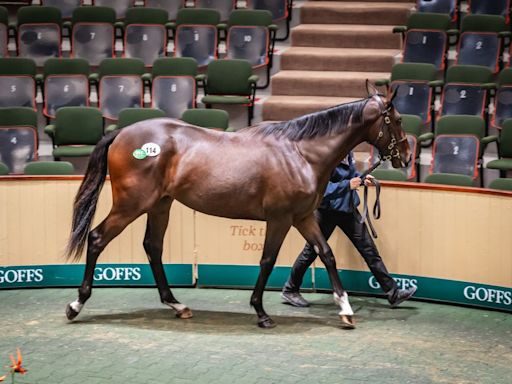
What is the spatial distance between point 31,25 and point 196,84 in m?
3.03

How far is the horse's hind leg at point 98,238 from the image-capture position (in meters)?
8.42

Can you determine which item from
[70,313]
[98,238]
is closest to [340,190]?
[98,238]

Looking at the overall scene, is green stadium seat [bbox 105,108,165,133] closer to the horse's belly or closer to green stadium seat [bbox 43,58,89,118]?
green stadium seat [bbox 43,58,89,118]

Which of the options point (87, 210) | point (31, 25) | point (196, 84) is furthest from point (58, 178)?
point (31, 25)

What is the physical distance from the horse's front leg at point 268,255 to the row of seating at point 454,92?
15.4 feet

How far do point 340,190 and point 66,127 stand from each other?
16.1ft

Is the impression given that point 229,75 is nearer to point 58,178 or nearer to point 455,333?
point 58,178

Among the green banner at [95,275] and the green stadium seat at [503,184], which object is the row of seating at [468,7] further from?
the green banner at [95,275]

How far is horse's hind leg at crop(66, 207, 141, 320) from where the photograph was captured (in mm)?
8422

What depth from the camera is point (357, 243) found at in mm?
8961

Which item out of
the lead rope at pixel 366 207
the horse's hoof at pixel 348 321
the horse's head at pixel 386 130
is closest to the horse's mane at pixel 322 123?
the horse's head at pixel 386 130

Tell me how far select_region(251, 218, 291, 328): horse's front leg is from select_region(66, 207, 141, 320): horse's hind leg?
118 cm

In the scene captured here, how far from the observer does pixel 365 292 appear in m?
9.45

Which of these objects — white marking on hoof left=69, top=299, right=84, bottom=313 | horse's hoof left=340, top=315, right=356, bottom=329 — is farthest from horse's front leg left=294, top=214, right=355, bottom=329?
white marking on hoof left=69, top=299, right=84, bottom=313
